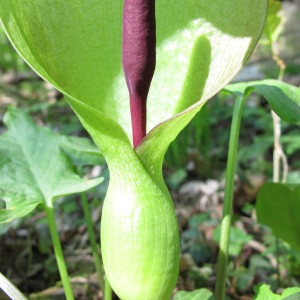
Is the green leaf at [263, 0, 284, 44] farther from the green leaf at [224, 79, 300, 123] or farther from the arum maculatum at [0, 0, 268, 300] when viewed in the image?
the arum maculatum at [0, 0, 268, 300]

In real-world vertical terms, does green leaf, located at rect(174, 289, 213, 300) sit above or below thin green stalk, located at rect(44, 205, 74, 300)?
below

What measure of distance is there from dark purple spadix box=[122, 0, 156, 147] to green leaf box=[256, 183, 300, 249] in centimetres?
39

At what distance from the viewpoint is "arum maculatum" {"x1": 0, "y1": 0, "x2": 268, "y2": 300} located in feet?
2.14

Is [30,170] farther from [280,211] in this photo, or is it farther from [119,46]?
[280,211]

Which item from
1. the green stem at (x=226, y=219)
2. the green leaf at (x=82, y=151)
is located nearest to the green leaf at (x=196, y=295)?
the green stem at (x=226, y=219)

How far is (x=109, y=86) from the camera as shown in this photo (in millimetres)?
837

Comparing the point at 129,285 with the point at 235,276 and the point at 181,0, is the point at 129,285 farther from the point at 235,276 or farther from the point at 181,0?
the point at 235,276

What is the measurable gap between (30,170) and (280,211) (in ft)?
1.85

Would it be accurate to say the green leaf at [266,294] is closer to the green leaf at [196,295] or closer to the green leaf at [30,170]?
the green leaf at [196,295]

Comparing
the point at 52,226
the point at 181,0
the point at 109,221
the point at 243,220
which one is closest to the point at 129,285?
the point at 109,221

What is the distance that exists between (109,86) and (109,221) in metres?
0.27

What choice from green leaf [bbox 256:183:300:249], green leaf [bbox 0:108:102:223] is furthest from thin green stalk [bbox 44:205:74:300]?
green leaf [bbox 256:183:300:249]

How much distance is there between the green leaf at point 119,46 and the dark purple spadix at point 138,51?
2.7 inches

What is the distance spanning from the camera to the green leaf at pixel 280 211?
3.28 feet
